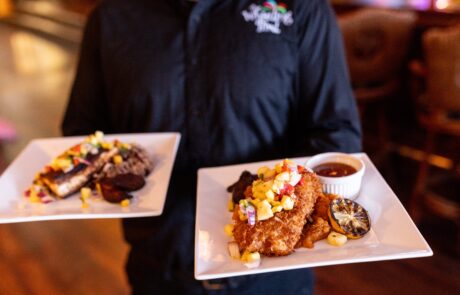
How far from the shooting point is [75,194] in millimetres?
1336

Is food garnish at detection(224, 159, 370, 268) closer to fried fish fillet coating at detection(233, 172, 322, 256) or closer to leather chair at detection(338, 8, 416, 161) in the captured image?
fried fish fillet coating at detection(233, 172, 322, 256)

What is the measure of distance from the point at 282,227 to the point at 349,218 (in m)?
0.14

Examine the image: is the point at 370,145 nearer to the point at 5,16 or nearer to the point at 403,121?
the point at 403,121

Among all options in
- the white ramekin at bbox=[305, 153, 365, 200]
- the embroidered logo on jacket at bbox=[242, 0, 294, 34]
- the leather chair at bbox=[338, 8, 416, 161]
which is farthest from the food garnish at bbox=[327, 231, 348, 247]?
the leather chair at bbox=[338, 8, 416, 161]

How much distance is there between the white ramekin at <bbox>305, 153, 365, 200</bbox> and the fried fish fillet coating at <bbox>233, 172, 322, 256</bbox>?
0.05 meters

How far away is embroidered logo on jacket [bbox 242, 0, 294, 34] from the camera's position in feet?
4.55

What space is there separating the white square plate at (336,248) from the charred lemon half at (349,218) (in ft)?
0.06

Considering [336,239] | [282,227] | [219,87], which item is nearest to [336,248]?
[336,239]

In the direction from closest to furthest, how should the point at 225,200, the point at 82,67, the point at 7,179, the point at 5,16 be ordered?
the point at 225,200
the point at 7,179
the point at 82,67
the point at 5,16

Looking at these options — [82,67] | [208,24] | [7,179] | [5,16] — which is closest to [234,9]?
[208,24]

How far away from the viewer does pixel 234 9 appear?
1402 millimetres

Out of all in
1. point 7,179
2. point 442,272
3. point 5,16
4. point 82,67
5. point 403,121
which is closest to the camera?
point 7,179

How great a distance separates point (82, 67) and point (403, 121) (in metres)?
2.56

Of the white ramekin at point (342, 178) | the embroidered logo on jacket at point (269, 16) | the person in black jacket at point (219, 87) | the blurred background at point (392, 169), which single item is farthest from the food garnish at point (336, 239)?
the blurred background at point (392, 169)
